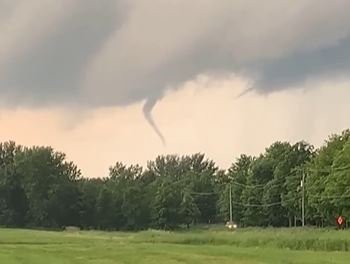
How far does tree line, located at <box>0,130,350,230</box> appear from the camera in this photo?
126 m

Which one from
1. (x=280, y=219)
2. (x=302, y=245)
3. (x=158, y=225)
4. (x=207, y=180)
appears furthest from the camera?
(x=207, y=180)

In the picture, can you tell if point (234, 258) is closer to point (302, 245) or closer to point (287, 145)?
point (302, 245)

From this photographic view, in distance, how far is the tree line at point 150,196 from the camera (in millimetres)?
125875

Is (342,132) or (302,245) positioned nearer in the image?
(302,245)

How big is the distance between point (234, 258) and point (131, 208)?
106 m

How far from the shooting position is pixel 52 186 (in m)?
138

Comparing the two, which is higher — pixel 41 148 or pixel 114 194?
pixel 41 148

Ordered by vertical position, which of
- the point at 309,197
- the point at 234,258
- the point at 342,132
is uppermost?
the point at 342,132

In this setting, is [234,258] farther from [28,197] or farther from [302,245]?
[28,197]

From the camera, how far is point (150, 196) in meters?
142

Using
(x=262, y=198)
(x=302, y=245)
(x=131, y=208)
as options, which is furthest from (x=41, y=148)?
(x=302, y=245)

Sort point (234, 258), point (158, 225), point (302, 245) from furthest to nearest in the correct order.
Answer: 1. point (158, 225)
2. point (302, 245)
3. point (234, 258)

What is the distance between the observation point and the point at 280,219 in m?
126

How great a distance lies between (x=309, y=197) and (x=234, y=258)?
6721 centimetres
